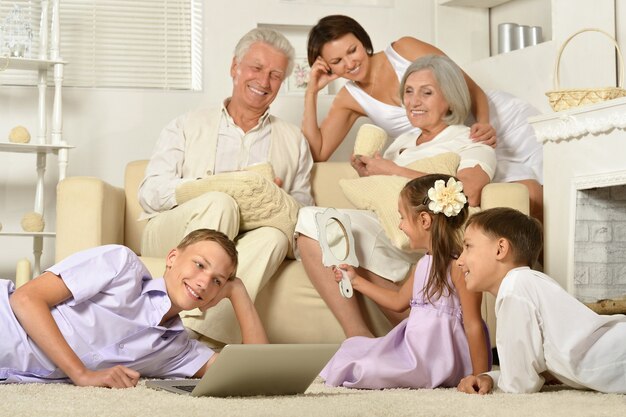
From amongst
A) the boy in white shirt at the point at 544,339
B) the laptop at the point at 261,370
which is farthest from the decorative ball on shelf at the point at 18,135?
the boy in white shirt at the point at 544,339

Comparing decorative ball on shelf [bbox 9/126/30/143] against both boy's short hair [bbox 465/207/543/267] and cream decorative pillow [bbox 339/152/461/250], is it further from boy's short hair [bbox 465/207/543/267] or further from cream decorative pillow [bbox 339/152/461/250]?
boy's short hair [bbox 465/207/543/267]

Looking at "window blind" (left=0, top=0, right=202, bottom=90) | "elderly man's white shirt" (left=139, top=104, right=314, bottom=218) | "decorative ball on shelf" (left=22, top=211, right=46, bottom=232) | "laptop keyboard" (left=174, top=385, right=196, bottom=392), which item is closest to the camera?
"laptop keyboard" (left=174, top=385, right=196, bottom=392)

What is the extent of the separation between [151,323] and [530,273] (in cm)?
94

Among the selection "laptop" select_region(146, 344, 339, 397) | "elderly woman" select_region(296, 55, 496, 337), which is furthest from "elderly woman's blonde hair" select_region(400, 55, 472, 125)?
"laptop" select_region(146, 344, 339, 397)

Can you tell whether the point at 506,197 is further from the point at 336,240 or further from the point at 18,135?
the point at 18,135

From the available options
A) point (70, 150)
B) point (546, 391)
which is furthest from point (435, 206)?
point (70, 150)

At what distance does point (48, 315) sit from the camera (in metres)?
2.26

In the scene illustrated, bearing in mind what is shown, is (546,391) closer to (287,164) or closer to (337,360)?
(337,360)

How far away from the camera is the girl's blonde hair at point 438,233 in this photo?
2668 mm

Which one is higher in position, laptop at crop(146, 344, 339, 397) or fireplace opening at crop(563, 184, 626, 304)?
fireplace opening at crop(563, 184, 626, 304)

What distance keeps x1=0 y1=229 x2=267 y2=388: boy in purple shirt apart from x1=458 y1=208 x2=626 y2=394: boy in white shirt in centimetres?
68

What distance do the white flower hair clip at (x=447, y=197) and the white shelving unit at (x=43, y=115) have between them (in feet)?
7.20

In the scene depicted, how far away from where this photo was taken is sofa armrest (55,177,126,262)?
10.6ft

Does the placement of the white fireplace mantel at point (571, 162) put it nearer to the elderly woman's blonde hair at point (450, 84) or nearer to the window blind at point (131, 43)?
the elderly woman's blonde hair at point (450, 84)
